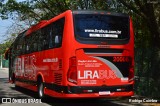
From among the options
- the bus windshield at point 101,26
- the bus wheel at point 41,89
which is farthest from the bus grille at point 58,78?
the bus wheel at point 41,89

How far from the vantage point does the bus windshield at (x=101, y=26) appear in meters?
12.3

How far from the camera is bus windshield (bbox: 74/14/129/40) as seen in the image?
12.3m

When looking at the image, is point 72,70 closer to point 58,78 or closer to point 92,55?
point 92,55

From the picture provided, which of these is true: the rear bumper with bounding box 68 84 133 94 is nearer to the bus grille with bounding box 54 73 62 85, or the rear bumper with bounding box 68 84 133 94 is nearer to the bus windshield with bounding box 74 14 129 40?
the bus grille with bounding box 54 73 62 85

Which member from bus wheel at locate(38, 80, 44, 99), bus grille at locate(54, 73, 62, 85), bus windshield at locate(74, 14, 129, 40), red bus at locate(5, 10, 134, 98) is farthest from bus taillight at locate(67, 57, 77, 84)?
bus wheel at locate(38, 80, 44, 99)

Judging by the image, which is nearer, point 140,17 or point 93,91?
point 93,91

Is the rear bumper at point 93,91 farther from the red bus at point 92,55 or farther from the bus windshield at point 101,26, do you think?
the bus windshield at point 101,26

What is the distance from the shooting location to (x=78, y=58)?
39.5ft

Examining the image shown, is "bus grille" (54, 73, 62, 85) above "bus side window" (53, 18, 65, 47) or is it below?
below

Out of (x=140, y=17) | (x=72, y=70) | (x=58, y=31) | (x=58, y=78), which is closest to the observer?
(x=72, y=70)

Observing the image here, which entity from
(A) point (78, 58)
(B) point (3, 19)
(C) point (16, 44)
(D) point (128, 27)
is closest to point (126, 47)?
(D) point (128, 27)

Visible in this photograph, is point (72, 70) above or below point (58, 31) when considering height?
below

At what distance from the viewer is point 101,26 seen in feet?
41.2

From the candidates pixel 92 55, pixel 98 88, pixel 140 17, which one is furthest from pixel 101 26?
pixel 140 17
